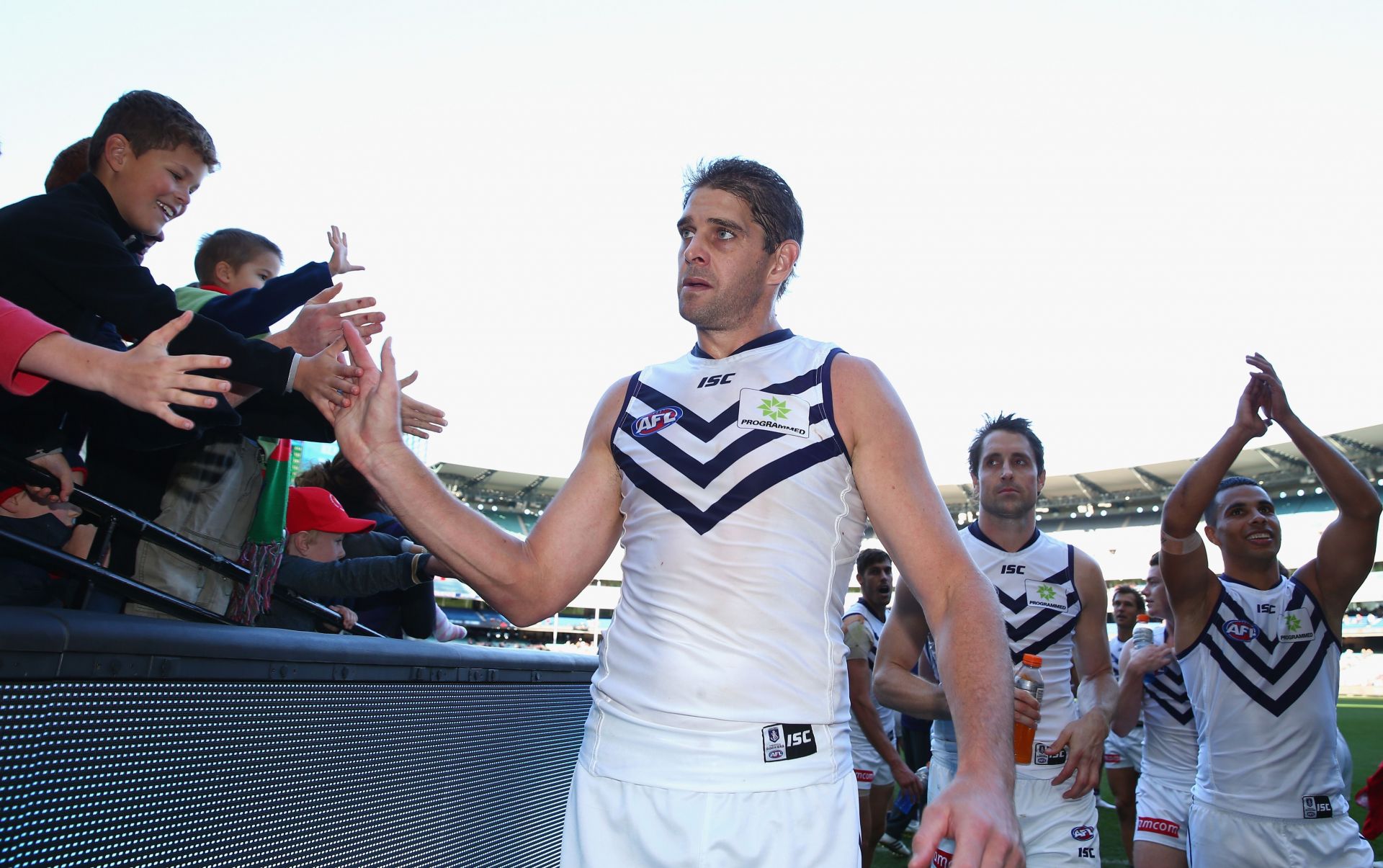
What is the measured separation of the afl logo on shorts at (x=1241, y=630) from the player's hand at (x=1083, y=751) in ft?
3.75

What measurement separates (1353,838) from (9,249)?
5.55 meters

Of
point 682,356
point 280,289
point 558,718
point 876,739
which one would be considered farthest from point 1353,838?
point 280,289

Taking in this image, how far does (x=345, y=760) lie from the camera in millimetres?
2568

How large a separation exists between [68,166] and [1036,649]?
4579 mm

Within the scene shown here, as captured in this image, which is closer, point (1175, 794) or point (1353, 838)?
point (1353, 838)

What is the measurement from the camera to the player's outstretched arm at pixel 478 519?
1.97m

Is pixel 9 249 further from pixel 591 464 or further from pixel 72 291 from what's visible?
pixel 591 464

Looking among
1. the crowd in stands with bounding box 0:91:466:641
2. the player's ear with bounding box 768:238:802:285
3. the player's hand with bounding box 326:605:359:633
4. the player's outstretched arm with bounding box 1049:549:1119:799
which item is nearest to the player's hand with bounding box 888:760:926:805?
the player's outstretched arm with bounding box 1049:549:1119:799

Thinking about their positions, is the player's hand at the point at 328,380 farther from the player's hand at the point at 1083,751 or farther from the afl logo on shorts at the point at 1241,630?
the afl logo on shorts at the point at 1241,630

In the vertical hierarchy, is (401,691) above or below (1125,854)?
above

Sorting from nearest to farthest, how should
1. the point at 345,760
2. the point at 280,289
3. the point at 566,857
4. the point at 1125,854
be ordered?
the point at 566,857, the point at 345,760, the point at 280,289, the point at 1125,854

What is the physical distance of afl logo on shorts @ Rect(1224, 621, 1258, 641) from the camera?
14.6 feet

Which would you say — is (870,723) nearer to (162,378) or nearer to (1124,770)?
(1124,770)

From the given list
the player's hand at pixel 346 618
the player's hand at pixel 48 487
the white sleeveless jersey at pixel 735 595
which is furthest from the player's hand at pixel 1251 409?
the player's hand at pixel 48 487
